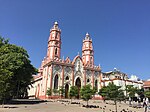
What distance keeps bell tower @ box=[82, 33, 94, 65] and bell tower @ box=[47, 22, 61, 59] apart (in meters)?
10.8

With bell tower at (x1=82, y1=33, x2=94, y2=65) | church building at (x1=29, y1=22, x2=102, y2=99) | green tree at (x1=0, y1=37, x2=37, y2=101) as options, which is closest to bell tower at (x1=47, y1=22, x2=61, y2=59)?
church building at (x1=29, y1=22, x2=102, y2=99)

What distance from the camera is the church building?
47.3m

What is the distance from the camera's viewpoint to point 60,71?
160 ft

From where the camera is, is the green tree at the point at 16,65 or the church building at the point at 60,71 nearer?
the green tree at the point at 16,65

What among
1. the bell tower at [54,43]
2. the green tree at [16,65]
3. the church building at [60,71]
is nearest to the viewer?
the green tree at [16,65]

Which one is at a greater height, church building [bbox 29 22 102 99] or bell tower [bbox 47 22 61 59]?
bell tower [bbox 47 22 61 59]

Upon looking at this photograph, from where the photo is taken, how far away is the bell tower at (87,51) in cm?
6091

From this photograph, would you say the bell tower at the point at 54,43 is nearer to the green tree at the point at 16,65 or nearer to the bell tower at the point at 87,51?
the bell tower at the point at 87,51

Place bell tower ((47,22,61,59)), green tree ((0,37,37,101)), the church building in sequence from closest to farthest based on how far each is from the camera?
green tree ((0,37,37,101)) → the church building → bell tower ((47,22,61,59))

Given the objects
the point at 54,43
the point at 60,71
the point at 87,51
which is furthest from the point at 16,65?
the point at 87,51

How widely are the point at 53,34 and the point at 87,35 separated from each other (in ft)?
46.9

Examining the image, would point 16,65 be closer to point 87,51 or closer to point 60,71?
point 60,71

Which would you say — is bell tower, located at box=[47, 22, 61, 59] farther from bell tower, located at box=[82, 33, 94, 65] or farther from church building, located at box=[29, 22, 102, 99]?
bell tower, located at box=[82, 33, 94, 65]

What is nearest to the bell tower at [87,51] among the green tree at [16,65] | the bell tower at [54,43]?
the bell tower at [54,43]
